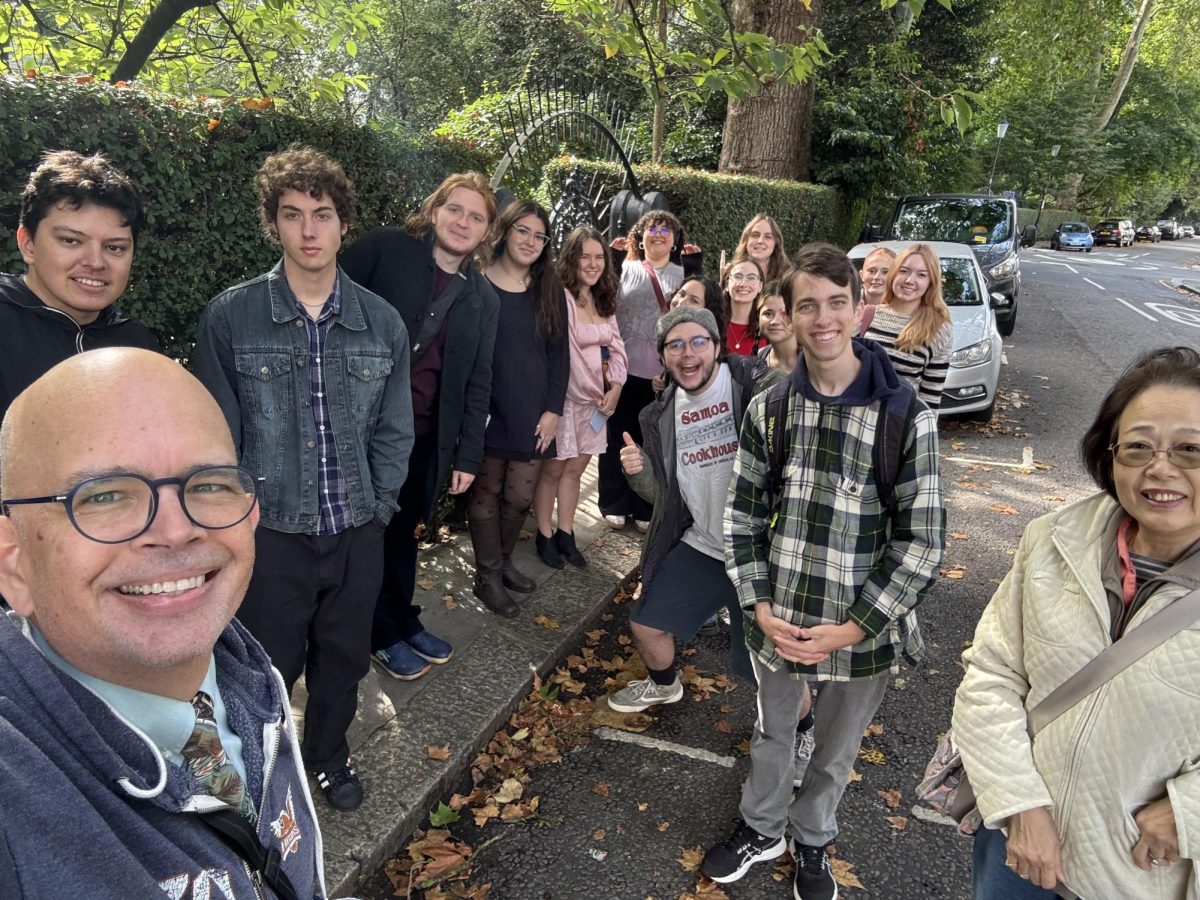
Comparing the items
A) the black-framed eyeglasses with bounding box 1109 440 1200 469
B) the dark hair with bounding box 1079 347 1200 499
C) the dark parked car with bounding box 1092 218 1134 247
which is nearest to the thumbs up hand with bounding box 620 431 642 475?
the dark hair with bounding box 1079 347 1200 499

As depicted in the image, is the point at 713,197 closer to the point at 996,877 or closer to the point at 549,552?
the point at 549,552

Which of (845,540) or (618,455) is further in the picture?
(618,455)

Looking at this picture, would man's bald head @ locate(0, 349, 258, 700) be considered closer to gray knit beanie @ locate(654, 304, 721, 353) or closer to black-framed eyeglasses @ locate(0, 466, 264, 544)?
black-framed eyeglasses @ locate(0, 466, 264, 544)

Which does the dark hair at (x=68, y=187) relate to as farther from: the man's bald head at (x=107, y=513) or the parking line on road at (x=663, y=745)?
the parking line on road at (x=663, y=745)

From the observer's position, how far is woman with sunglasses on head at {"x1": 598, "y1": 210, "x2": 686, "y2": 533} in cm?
475

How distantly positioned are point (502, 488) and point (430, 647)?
0.96m

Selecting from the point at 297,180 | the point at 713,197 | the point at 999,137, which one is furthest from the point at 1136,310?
the point at 297,180

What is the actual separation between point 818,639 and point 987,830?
25.0 inches

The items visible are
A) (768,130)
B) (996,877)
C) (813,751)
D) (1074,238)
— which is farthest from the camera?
(1074,238)

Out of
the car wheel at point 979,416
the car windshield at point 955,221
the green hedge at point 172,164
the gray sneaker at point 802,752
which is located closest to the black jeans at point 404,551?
the green hedge at point 172,164

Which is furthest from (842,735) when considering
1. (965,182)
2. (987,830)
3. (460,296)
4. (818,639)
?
(965,182)

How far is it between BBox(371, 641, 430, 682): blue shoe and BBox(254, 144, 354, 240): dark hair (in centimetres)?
199

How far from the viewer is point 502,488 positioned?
3.98 metres

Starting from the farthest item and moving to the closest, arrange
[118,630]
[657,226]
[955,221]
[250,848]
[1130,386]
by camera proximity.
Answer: [955,221] < [657,226] < [1130,386] < [250,848] < [118,630]
